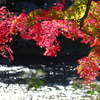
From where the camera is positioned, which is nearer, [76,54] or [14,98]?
[14,98]

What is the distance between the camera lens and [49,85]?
18.7m

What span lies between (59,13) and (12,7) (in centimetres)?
2961

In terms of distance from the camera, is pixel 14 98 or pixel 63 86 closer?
pixel 14 98

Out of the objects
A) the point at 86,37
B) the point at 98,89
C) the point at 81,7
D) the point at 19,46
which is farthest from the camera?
the point at 19,46

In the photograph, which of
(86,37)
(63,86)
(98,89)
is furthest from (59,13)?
(63,86)

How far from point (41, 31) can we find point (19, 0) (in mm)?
28637

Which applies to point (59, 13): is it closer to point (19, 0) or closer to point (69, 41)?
point (19, 0)

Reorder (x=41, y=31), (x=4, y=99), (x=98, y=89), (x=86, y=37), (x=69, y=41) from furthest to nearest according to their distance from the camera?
1. (x=69, y=41)
2. (x=4, y=99)
3. (x=86, y=37)
4. (x=41, y=31)
5. (x=98, y=89)

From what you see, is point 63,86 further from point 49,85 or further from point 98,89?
→ point 98,89

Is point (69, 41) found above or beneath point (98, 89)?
beneath

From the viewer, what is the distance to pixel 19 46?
36.7 meters

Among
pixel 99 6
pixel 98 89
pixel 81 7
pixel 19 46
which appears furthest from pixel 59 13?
pixel 19 46

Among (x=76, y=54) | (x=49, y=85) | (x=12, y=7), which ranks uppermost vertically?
(x=12, y=7)

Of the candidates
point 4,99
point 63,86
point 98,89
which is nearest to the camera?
point 98,89
